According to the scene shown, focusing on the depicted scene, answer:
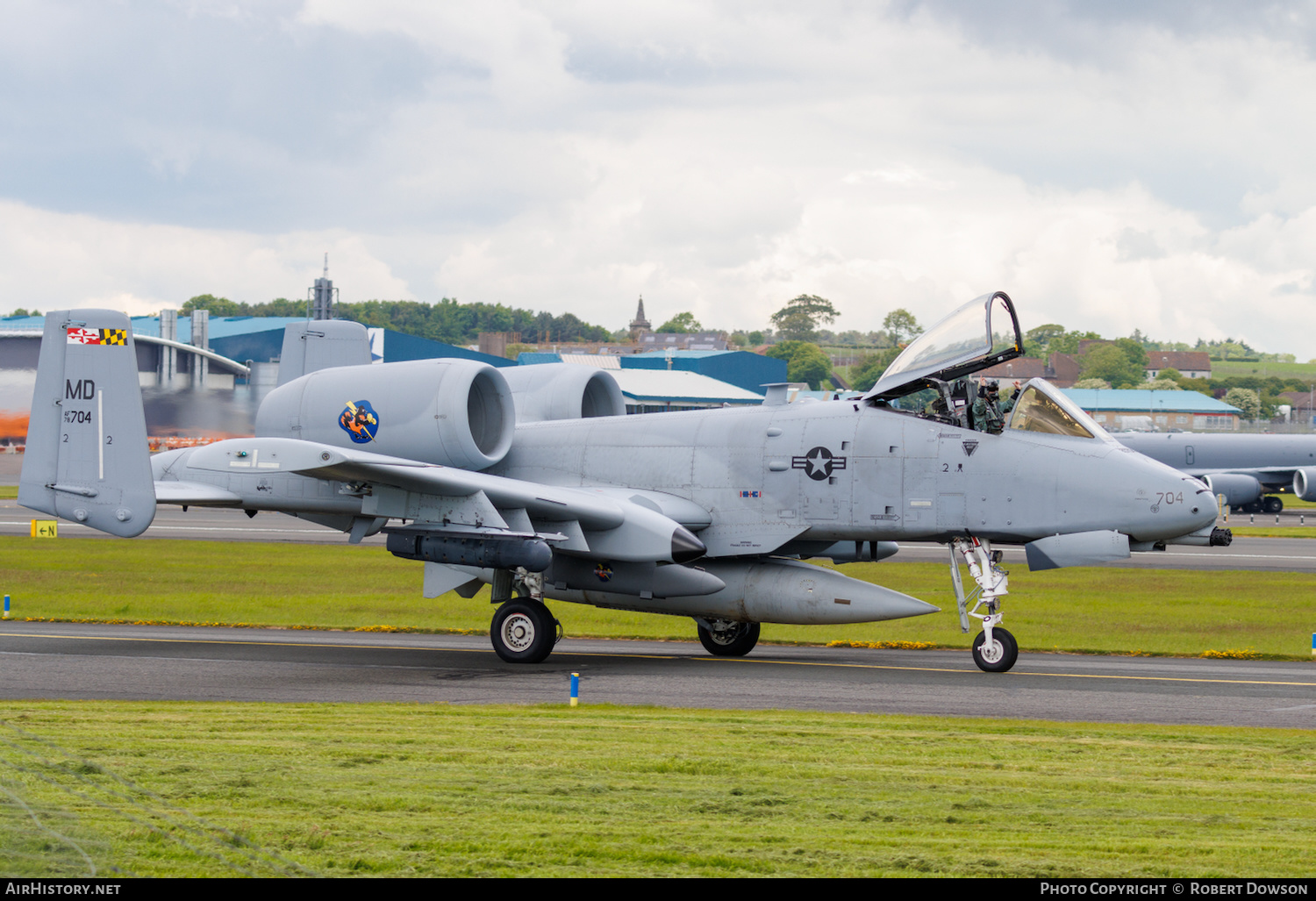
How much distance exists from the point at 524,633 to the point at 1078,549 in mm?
7273

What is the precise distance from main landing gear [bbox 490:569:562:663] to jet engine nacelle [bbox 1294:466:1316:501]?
153ft

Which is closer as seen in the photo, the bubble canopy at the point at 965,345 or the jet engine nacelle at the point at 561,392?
the bubble canopy at the point at 965,345

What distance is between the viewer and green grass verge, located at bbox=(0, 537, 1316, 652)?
798 inches

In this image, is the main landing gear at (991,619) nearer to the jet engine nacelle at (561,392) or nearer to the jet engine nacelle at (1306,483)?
the jet engine nacelle at (561,392)

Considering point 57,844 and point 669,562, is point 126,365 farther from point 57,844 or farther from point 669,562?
point 57,844

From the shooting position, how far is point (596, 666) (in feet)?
53.3

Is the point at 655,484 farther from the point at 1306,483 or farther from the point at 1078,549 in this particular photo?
the point at 1306,483

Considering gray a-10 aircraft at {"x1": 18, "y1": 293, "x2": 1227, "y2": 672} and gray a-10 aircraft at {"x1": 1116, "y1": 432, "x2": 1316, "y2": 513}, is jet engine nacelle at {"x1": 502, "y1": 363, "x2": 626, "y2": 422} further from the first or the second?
gray a-10 aircraft at {"x1": 1116, "y1": 432, "x2": 1316, "y2": 513}

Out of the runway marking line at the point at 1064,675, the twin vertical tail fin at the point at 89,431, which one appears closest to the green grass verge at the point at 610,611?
the runway marking line at the point at 1064,675

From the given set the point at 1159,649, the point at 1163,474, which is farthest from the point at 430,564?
the point at 1159,649

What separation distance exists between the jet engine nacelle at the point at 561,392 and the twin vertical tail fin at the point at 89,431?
6.43 meters

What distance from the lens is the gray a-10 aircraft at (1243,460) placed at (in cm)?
5500

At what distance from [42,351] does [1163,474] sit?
1423 centimetres

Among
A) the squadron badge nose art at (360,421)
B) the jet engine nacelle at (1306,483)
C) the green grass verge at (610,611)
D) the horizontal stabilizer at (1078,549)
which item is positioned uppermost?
the squadron badge nose art at (360,421)
